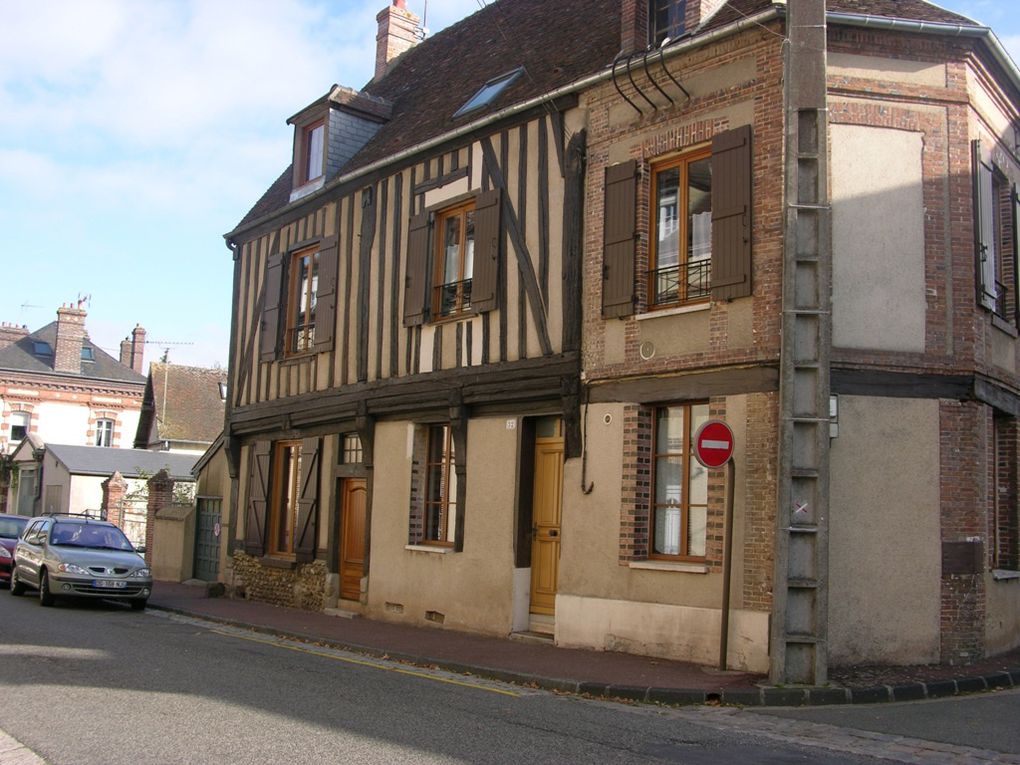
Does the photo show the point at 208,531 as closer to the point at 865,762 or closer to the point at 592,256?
the point at 592,256

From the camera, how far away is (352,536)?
1598 centimetres

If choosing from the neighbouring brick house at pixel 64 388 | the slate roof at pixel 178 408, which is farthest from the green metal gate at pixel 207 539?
the neighbouring brick house at pixel 64 388

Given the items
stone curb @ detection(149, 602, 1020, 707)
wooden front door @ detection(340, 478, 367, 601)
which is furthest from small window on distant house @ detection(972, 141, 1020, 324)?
wooden front door @ detection(340, 478, 367, 601)

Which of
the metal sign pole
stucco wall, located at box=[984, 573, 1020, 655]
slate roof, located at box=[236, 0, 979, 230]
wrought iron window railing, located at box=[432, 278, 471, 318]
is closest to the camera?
the metal sign pole

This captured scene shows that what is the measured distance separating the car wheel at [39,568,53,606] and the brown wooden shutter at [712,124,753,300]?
36.3ft

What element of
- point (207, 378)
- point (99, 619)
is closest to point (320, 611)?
point (99, 619)

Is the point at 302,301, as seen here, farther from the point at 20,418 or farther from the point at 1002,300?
the point at 20,418

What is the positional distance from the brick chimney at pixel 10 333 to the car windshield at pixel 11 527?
97.2ft

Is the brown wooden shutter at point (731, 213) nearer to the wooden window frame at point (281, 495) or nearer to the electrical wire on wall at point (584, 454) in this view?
the electrical wire on wall at point (584, 454)

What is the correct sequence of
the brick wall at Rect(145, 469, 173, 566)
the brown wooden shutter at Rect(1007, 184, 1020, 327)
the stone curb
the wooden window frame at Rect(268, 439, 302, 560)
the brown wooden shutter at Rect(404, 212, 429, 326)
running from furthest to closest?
the brick wall at Rect(145, 469, 173, 566) < the wooden window frame at Rect(268, 439, 302, 560) < the brown wooden shutter at Rect(404, 212, 429, 326) < the brown wooden shutter at Rect(1007, 184, 1020, 327) < the stone curb

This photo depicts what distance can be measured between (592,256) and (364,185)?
18.3ft

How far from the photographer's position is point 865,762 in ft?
20.9

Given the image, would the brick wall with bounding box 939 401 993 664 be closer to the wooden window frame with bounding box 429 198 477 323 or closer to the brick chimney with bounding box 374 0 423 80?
the wooden window frame with bounding box 429 198 477 323

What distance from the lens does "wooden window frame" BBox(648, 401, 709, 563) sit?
10.8 metres
